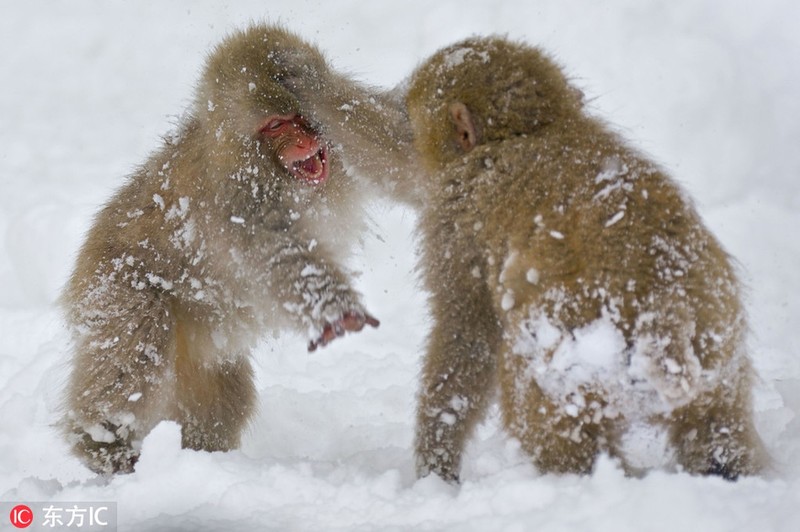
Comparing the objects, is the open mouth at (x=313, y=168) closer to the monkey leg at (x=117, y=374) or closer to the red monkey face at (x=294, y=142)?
the red monkey face at (x=294, y=142)

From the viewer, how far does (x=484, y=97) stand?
3.03 metres

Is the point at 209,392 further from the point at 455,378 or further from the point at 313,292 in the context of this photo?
the point at 455,378

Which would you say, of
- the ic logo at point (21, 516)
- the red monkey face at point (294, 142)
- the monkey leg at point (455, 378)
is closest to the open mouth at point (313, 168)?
the red monkey face at point (294, 142)

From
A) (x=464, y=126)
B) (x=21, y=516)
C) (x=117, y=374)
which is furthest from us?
(x=117, y=374)

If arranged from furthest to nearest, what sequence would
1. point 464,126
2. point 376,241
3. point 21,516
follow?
point 376,241
point 464,126
point 21,516

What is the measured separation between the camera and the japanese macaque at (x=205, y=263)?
11.3ft

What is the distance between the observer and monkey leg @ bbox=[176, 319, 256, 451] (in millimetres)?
3646

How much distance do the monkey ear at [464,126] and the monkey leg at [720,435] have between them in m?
1.19

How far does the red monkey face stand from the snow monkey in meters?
0.65

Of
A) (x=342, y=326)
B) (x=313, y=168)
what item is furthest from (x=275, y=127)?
(x=342, y=326)

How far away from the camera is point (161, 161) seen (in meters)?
3.76

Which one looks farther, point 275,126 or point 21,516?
point 275,126

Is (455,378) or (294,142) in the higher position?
(294,142)

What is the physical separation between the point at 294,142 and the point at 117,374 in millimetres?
1214
